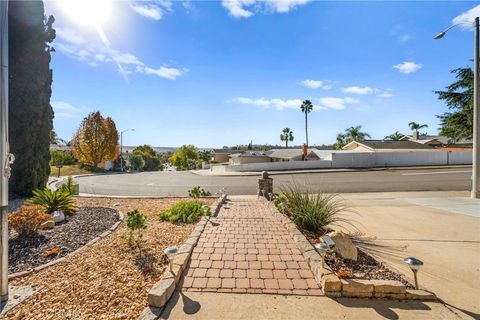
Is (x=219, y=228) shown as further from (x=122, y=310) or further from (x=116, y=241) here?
(x=122, y=310)

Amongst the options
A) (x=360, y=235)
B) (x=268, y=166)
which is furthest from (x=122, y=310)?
(x=268, y=166)

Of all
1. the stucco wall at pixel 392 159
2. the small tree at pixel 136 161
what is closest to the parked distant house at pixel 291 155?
the stucco wall at pixel 392 159

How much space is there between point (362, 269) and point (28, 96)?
569 inches

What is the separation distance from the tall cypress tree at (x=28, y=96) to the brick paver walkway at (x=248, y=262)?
997 cm

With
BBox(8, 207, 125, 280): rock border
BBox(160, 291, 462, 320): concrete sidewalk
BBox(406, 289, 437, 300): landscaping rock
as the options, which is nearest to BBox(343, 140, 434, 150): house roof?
BBox(406, 289, 437, 300): landscaping rock

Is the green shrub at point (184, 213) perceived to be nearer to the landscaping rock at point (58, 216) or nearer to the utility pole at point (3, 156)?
the landscaping rock at point (58, 216)

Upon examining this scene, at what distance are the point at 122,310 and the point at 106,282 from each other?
0.79 metres

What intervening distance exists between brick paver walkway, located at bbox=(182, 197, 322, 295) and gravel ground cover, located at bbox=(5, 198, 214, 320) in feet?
2.15

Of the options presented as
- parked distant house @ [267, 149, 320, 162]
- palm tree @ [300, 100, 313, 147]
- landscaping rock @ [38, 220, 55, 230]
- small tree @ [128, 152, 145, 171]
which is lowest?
landscaping rock @ [38, 220, 55, 230]

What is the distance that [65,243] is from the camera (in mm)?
4793

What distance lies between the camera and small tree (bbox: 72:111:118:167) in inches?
1289

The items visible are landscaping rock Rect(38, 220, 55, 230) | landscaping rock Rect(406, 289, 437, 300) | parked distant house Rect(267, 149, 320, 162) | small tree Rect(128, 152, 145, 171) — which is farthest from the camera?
small tree Rect(128, 152, 145, 171)

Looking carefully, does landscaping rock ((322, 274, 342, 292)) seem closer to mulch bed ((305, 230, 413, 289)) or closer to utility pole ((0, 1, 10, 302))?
mulch bed ((305, 230, 413, 289))

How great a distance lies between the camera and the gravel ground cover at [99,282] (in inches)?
109
